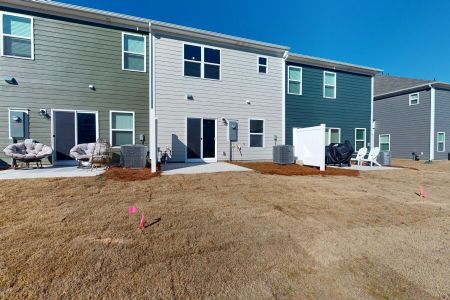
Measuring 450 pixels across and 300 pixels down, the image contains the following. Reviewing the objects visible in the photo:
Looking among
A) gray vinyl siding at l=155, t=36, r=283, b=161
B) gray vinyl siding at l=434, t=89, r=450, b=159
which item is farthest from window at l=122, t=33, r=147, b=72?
gray vinyl siding at l=434, t=89, r=450, b=159

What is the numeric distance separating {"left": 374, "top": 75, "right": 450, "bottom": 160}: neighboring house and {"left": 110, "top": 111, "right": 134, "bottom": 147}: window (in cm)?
1775

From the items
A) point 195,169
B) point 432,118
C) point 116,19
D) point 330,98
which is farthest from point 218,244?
point 432,118

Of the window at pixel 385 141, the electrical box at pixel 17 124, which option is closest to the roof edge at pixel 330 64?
the window at pixel 385 141

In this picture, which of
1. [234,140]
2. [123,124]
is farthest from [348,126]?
[123,124]

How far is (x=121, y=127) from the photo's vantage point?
27.3 feet

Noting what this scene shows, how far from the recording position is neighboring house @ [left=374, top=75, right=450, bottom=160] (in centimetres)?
1453

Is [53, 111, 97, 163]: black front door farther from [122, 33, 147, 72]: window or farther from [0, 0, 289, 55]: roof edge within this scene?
[0, 0, 289, 55]: roof edge

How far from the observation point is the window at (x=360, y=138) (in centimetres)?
1251

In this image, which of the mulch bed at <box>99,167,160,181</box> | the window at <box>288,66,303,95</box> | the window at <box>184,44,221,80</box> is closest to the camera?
the mulch bed at <box>99,167,160,181</box>

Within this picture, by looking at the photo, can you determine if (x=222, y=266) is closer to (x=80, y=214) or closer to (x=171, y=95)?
(x=80, y=214)

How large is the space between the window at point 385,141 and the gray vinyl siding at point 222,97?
37.0 feet

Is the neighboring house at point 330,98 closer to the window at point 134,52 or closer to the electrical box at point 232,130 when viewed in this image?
the electrical box at point 232,130

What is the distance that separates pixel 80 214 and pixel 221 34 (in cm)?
850

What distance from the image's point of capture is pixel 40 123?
24.2 ft
